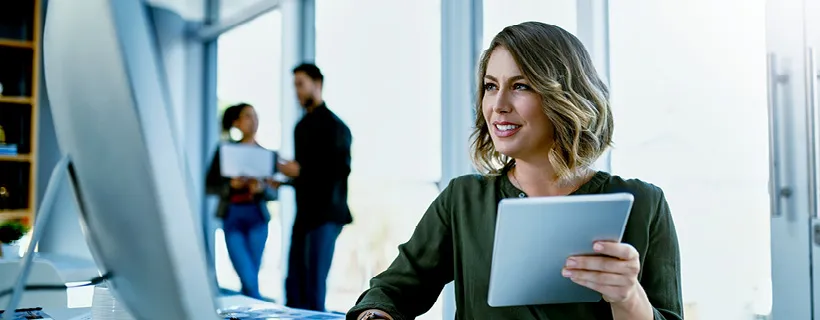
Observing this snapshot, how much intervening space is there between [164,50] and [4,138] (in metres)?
4.34

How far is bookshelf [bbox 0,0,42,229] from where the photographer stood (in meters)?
4.20

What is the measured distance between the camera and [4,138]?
13.7 ft

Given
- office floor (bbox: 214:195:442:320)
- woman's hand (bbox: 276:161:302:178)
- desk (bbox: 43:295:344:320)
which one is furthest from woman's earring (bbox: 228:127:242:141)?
desk (bbox: 43:295:344:320)

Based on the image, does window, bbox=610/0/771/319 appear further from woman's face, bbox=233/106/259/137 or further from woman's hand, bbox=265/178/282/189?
woman's face, bbox=233/106/259/137

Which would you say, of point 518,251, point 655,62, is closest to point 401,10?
point 655,62

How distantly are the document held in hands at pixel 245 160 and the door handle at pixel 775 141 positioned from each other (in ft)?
6.79

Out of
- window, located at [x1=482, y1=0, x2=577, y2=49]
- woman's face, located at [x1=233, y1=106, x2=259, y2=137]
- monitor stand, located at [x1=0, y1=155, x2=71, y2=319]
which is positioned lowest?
monitor stand, located at [x1=0, y1=155, x2=71, y2=319]

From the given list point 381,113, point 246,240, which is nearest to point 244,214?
point 246,240

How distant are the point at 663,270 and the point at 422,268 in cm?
37

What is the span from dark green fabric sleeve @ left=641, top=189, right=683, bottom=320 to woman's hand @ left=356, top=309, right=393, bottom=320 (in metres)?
0.38

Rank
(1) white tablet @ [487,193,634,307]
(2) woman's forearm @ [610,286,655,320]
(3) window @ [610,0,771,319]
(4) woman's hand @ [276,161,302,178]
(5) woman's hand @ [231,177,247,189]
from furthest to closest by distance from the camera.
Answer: (5) woman's hand @ [231,177,247,189] < (4) woman's hand @ [276,161,302,178] < (3) window @ [610,0,771,319] < (2) woman's forearm @ [610,286,655,320] < (1) white tablet @ [487,193,634,307]

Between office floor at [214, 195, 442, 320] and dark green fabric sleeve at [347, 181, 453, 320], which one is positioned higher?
dark green fabric sleeve at [347, 181, 453, 320]

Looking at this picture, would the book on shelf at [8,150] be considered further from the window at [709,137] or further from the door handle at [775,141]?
the door handle at [775,141]

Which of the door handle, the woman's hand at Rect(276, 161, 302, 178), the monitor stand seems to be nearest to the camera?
the monitor stand
